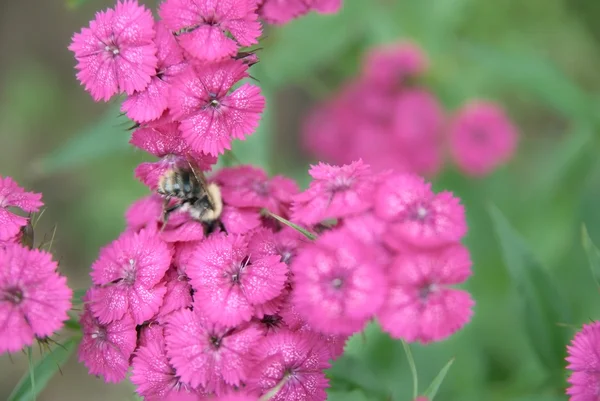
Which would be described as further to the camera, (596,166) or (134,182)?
(134,182)

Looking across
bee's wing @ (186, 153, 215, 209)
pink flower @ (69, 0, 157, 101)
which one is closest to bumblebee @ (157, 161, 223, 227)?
bee's wing @ (186, 153, 215, 209)

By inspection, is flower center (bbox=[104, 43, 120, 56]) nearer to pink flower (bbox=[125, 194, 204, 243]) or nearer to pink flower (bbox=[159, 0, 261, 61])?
pink flower (bbox=[159, 0, 261, 61])

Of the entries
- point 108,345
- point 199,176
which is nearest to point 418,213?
point 199,176

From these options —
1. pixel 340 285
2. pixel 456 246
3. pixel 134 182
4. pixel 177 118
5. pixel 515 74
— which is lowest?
pixel 340 285

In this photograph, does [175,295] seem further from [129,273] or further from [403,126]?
[403,126]

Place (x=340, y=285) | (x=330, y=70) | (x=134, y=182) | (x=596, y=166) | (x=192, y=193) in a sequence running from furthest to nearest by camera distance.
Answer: (x=330, y=70) < (x=134, y=182) < (x=596, y=166) < (x=192, y=193) < (x=340, y=285)

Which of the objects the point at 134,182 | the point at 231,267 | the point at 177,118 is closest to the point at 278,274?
the point at 231,267

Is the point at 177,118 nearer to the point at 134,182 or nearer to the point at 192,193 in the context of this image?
the point at 192,193
